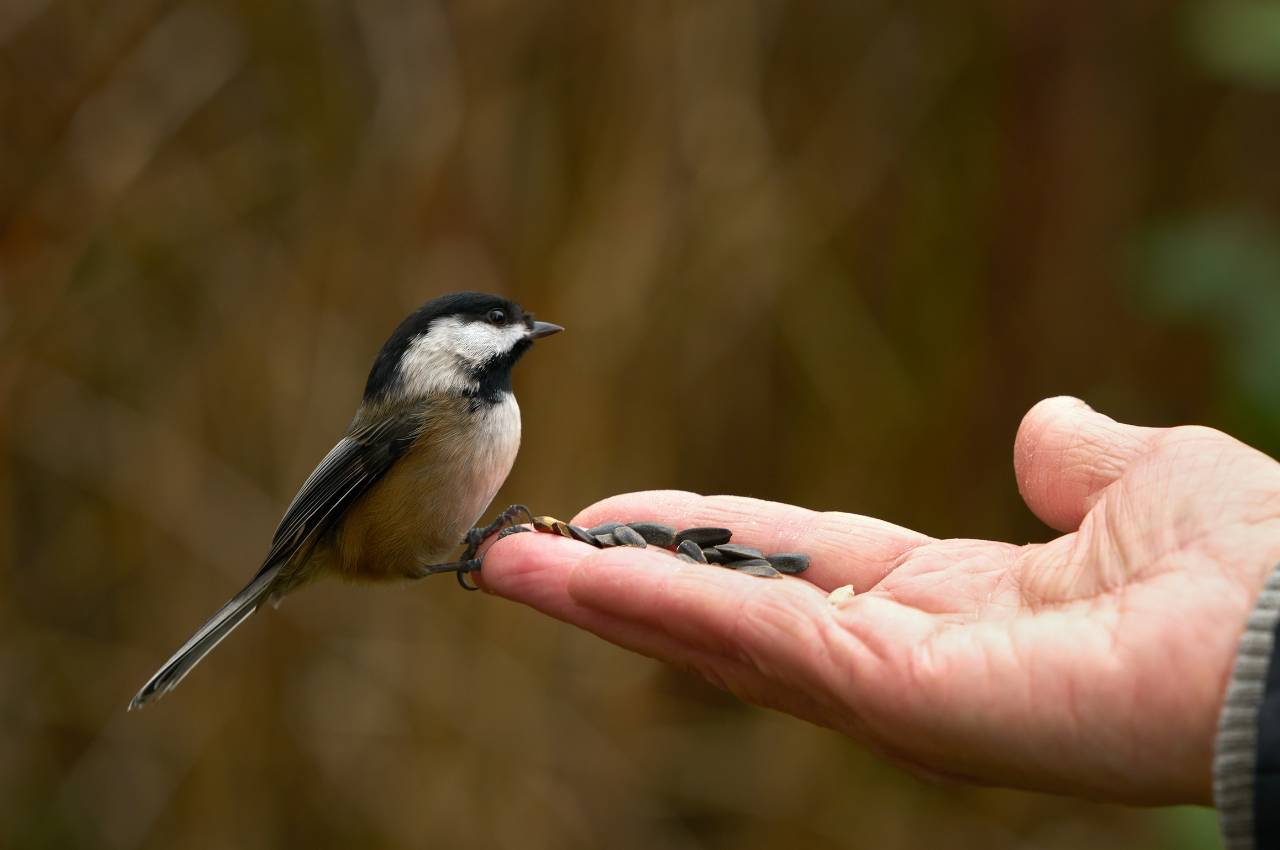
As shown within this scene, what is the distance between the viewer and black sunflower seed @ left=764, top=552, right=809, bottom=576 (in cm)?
179

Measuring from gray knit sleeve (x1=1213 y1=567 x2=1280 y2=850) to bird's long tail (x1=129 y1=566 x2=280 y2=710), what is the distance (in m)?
1.52

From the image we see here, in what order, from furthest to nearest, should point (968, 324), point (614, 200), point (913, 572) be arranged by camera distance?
point (968, 324) → point (614, 200) → point (913, 572)

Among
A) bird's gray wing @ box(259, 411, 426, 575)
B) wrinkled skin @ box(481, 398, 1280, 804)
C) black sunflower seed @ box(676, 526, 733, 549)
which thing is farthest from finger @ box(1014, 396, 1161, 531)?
bird's gray wing @ box(259, 411, 426, 575)

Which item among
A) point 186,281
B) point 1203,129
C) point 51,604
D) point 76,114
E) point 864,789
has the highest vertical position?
point 1203,129

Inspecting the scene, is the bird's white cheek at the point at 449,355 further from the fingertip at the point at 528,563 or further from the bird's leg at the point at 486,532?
the fingertip at the point at 528,563

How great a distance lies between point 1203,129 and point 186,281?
2689 mm

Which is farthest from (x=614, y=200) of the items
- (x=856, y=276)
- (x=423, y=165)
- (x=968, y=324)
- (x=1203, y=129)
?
(x=1203, y=129)

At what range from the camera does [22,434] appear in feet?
8.61

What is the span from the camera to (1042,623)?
4.11 feet

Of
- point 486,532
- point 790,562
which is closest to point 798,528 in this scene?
point 790,562

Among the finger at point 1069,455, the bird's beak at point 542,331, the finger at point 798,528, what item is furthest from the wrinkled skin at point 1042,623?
the bird's beak at point 542,331

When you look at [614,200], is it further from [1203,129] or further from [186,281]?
[1203,129]

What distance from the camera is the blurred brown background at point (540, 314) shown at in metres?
2.61

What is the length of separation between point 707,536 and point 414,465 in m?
0.54
